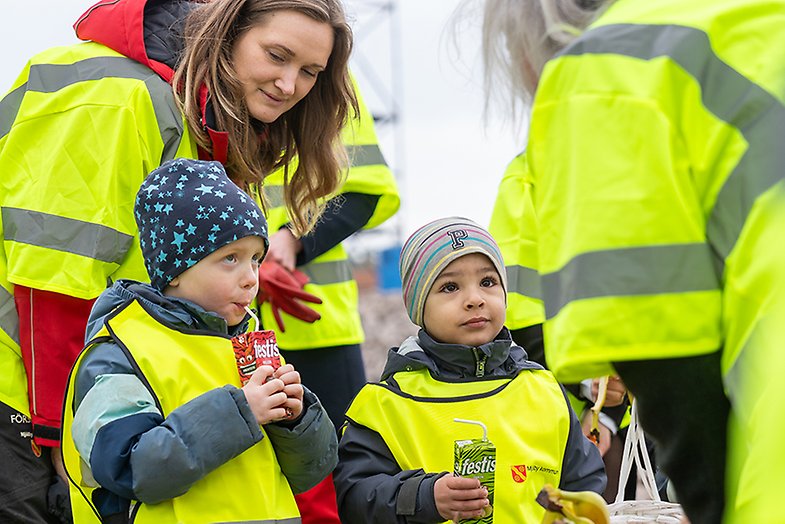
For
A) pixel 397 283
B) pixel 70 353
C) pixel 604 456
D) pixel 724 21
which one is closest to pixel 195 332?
pixel 70 353

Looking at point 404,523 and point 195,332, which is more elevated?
point 195,332

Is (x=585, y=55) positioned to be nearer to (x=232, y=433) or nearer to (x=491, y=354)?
(x=232, y=433)

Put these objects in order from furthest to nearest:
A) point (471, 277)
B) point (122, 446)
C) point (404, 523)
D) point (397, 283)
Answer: point (397, 283)
point (471, 277)
point (404, 523)
point (122, 446)

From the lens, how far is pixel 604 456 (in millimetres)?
4516

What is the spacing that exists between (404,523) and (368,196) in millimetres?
1709

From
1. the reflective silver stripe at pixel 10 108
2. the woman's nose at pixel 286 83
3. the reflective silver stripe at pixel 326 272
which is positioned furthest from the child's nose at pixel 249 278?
the reflective silver stripe at pixel 326 272

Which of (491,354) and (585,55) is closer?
(585,55)

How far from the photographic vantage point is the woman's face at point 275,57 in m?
Answer: 3.60

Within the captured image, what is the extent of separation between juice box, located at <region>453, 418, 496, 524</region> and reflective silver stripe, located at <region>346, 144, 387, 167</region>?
176cm

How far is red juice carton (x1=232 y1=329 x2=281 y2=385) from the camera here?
297cm

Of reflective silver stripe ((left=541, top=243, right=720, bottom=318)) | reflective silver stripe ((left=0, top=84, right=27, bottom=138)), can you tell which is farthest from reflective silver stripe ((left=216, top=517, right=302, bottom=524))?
reflective silver stripe ((left=0, top=84, right=27, bottom=138))

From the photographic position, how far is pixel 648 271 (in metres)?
1.83

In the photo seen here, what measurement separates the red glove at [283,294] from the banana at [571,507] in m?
2.11

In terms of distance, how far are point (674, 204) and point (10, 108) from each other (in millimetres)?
2471
